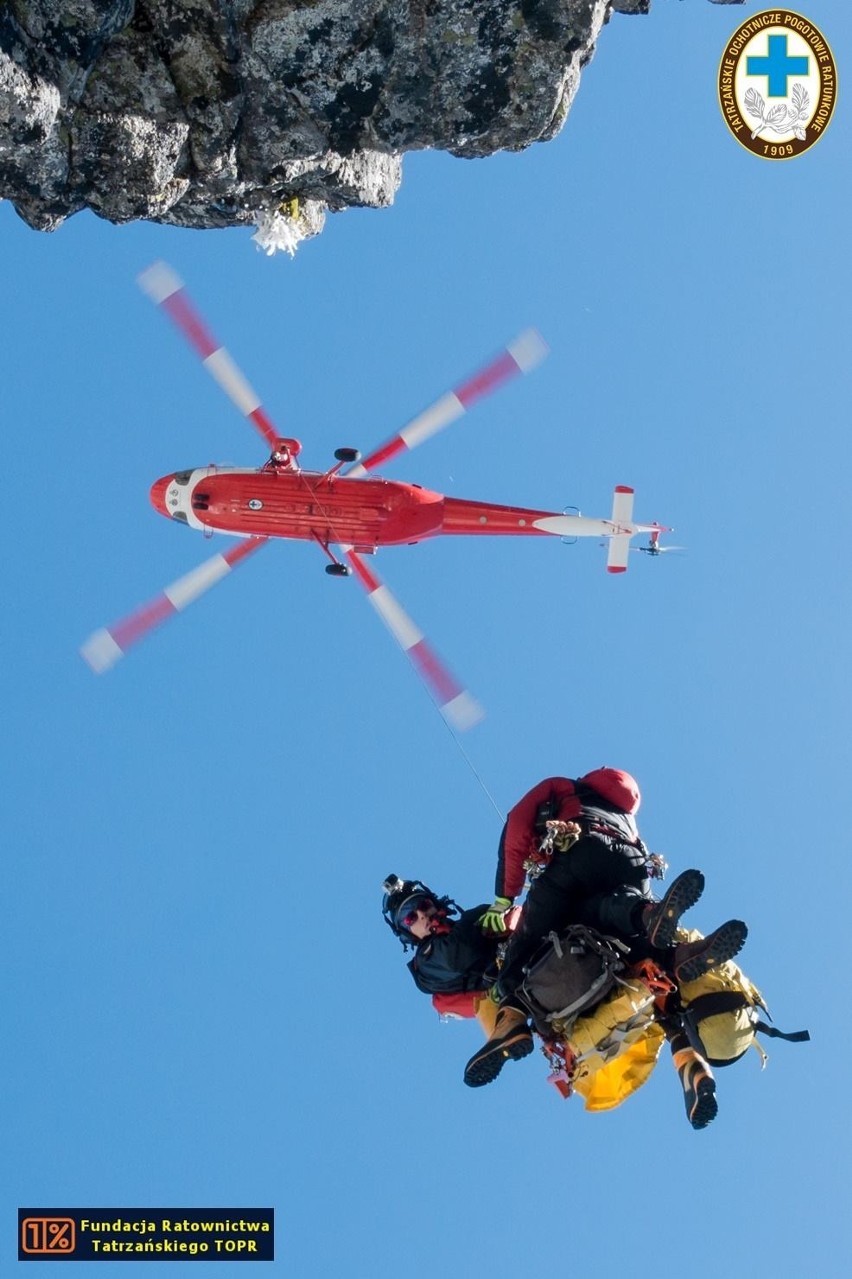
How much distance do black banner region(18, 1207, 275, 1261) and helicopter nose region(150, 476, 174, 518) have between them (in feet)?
29.6

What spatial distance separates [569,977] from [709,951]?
134 cm

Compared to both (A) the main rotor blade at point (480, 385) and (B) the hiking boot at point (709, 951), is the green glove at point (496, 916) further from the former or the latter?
(A) the main rotor blade at point (480, 385)

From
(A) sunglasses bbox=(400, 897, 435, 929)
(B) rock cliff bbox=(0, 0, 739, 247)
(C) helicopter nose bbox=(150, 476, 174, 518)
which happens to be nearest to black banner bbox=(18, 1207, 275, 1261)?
(A) sunglasses bbox=(400, 897, 435, 929)

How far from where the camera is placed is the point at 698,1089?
11297 mm

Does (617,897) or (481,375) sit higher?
(481,375)

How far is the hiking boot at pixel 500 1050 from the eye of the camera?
11922 mm

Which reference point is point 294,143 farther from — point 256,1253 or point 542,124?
point 256,1253

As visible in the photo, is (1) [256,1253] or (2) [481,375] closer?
(2) [481,375]

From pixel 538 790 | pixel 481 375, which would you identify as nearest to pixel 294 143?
pixel 481 375

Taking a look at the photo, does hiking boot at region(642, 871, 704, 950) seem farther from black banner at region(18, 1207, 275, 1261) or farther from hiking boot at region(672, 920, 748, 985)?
black banner at region(18, 1207, 275, 1261)

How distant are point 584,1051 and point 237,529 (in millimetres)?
7974

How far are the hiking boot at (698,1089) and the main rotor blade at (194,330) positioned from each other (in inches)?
351

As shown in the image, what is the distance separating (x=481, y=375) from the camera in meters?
14.9

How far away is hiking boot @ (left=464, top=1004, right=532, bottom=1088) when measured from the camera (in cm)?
1192
